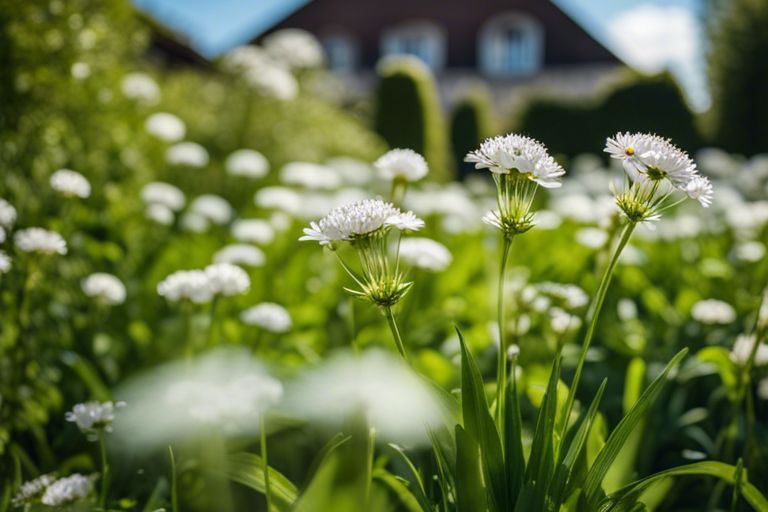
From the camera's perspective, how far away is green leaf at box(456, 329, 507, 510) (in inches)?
55.4

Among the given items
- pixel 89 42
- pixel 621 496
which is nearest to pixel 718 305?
pixel 621 496

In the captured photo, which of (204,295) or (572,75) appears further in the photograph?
(572,75)

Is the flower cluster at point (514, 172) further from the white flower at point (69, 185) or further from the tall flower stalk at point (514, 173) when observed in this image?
the white flower at point (69, 185)

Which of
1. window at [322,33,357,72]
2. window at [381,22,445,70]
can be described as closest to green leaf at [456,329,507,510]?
window at [381,22,445,70]

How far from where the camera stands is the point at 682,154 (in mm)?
1277

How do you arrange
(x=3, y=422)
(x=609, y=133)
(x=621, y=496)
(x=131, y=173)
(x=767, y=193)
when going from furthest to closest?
1. (x=609, y=133)
2. (x=767, y=193)
3. (x=131, y=173)
4. (x=3, y=422)
5. (x=621, y=496)

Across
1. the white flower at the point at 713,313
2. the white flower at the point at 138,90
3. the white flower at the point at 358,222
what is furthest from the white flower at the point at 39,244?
the white flower at the point at 138,90

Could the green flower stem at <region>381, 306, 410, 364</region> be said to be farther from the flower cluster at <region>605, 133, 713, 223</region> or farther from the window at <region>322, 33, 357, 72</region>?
the window at <region>322, 33, 357, 72</region>

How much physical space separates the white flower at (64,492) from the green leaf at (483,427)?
886 mm

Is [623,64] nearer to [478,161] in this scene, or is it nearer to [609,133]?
[609,133]

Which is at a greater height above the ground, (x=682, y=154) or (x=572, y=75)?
(x=682, y=154)

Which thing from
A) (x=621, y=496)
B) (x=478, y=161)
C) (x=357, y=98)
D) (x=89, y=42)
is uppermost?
(x=478, y=161)

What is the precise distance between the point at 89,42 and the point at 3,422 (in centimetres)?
243

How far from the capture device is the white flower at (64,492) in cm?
158
